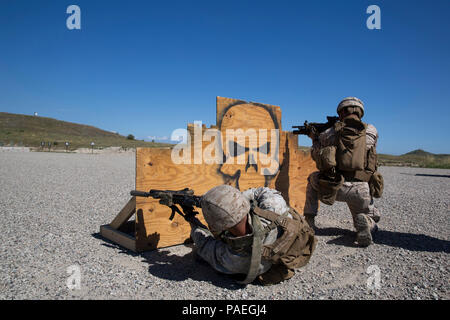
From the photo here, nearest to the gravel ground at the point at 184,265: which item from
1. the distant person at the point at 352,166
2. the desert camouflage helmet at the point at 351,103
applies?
the distant person at the point at 352,166

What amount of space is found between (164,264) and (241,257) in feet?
3.96

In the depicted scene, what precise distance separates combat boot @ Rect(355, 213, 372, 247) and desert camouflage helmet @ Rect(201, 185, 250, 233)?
2.36 meters

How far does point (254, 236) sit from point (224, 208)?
1.44 ft

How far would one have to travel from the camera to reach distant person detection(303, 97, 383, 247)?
415cm

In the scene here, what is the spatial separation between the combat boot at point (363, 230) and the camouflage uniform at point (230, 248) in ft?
5.36

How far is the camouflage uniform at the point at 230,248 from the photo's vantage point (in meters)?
2.94

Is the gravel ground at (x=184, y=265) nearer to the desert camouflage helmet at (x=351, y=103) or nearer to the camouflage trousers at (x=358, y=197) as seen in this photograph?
the camouflage trousers at (x=358, y=197)

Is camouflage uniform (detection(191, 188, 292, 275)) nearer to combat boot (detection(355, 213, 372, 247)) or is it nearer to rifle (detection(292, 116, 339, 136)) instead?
combat boot (detection(355, 213, 372, 247))

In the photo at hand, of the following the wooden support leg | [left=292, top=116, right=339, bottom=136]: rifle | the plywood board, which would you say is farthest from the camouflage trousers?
the wooden support leg

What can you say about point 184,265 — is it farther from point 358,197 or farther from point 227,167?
→ point 358,197

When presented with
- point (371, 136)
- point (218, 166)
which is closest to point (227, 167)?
point (218, 166)
